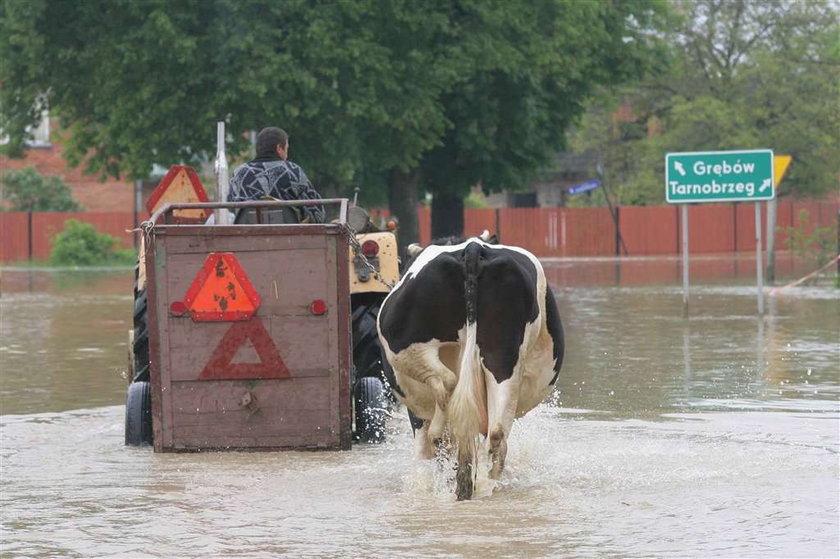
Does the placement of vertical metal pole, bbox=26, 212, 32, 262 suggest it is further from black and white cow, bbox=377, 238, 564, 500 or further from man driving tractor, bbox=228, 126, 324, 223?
black and white cow, bbox=377, 238, 564, 500

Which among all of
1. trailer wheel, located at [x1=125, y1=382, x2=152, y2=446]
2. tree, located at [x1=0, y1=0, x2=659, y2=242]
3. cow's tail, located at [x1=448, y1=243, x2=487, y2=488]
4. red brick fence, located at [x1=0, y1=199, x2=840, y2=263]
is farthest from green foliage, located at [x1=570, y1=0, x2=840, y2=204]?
cow's tail, located at [x1=448, y1=243, x2=487, y2=488]

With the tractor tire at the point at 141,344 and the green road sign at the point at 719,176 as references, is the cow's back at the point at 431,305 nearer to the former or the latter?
the tractor tire at the point at 141,344

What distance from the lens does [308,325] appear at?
10125mm

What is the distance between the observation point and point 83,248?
48562mm

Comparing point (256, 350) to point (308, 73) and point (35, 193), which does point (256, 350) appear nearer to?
point (308, 73)

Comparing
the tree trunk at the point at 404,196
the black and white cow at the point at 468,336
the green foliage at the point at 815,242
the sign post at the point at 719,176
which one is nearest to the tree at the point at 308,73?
the tree trunk at the point at 404,196

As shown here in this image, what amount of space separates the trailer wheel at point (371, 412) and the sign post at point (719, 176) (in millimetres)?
12275

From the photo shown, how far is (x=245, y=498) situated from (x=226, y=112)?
23161 mm

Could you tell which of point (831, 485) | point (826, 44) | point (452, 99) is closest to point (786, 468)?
point (831, 485)

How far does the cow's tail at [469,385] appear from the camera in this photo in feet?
27.2

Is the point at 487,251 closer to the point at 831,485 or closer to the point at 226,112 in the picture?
the point at 831,485

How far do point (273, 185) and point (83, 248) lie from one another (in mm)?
38706

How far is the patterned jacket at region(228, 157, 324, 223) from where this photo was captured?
35.7 ft

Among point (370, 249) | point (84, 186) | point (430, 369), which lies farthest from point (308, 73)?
point (84, 186)
